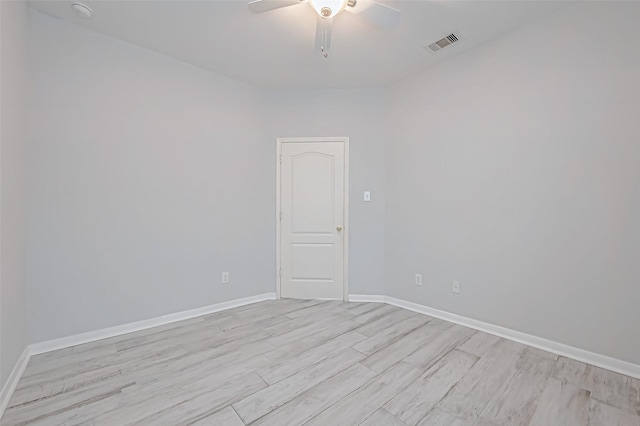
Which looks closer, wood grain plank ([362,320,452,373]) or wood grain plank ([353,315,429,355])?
wood grain plank ([362,320,452,373])

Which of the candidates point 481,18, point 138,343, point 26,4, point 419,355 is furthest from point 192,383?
point 481,18

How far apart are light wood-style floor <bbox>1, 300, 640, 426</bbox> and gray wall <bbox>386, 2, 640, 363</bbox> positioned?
1.38 feet

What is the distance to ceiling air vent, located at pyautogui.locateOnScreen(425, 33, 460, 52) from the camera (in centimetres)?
252

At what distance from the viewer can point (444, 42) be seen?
2592mm

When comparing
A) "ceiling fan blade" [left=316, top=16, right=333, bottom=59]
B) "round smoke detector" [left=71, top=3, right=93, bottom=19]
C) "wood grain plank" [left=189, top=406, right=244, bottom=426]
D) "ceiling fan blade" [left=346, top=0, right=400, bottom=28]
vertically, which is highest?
→ "round smoke detector" [left=71, top=3, right=93, bottom=19]

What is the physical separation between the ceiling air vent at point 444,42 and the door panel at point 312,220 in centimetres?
141

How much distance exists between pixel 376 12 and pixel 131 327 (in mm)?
3451

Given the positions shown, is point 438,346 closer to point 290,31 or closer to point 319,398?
point 319,398

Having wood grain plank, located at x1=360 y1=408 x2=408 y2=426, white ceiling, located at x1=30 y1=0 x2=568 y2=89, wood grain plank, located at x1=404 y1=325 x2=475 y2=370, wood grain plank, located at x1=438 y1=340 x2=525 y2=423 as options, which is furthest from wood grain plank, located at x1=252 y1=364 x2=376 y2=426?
white ceiling, located at x1=30 y1=0 x2=568 y2=89

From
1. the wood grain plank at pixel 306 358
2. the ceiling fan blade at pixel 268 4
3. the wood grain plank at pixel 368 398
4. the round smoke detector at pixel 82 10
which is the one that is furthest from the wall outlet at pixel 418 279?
the round smoke detector at pixel 82 10

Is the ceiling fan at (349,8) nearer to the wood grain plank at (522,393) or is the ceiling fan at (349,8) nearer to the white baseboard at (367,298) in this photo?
the wood grain plank at (522,393)

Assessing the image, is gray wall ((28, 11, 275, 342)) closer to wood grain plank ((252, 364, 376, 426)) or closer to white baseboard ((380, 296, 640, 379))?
wood grain plank ((252, 364, 376, 426))

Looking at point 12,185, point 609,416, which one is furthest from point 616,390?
point 12,185

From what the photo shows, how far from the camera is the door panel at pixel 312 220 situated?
3.58 meters
